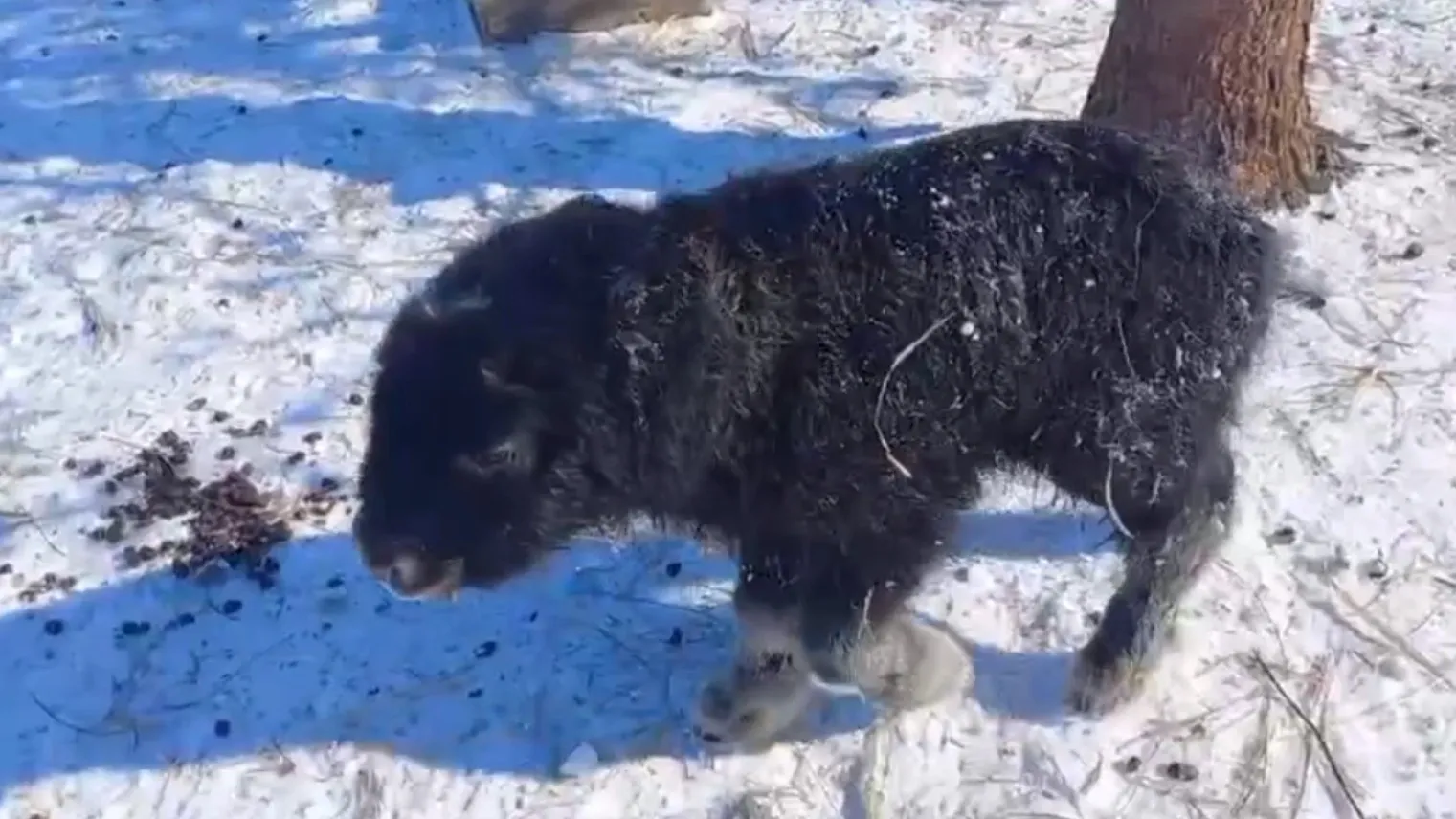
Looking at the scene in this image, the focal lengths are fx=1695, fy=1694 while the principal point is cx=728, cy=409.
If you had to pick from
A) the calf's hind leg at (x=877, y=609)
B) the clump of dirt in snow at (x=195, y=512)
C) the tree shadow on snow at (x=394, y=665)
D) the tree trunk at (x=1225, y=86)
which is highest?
the tree trunk at (x=1225, y=86)

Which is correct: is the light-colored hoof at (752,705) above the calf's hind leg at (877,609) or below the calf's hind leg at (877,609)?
below

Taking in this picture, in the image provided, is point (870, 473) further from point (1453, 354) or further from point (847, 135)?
point (847, 135)

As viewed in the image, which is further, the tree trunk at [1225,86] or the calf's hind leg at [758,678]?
the tree trunk at [1225,86]

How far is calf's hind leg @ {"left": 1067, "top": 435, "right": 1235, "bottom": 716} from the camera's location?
14.4ft

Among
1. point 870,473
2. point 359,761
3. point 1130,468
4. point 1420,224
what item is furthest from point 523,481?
point 1420,224

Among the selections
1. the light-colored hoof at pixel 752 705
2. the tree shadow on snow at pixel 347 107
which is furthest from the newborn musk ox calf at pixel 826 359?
the tree shadow on snow at pixel 347 107

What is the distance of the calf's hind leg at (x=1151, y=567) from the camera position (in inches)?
173

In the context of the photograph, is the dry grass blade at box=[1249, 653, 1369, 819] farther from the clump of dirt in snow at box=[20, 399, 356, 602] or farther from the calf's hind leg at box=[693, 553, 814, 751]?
the clump of dirt in snow at box=[20, 399, 356, 602]

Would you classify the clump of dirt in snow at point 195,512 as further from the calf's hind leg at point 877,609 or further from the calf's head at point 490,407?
the calf's hind leg at point 877,609

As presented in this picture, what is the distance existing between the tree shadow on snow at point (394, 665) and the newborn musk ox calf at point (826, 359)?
29.0 inches

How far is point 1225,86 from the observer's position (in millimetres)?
6152

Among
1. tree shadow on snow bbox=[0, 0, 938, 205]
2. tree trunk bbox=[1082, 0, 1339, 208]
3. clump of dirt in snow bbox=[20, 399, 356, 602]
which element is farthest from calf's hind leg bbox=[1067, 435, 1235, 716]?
tree shadow on snow bbox=[0, 0, 938, 205]

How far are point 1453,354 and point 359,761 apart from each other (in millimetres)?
3813

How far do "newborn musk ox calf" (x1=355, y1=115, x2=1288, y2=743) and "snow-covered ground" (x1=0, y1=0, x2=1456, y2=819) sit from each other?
774mm
